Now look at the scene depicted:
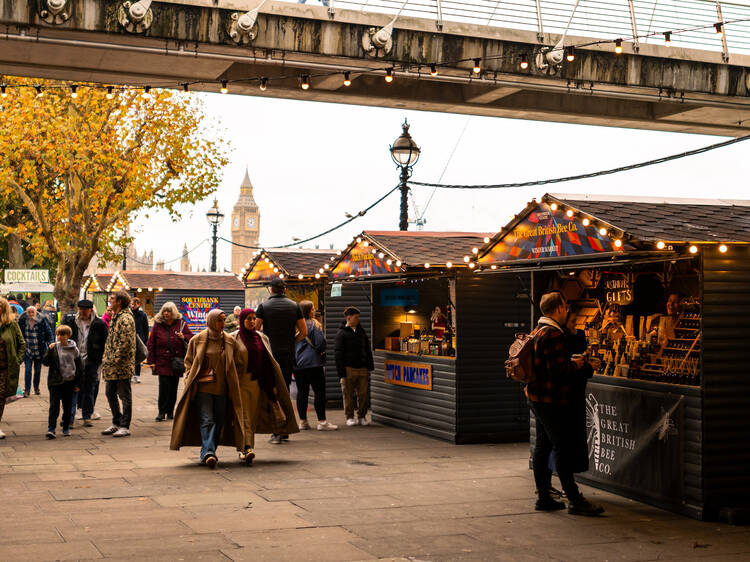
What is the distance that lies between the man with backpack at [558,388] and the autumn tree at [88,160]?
18.8 metres

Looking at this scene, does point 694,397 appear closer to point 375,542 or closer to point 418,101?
point 375,542

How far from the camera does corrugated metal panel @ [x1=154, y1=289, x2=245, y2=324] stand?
29.4 meters

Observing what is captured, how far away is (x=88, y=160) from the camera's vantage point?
25.3 meters

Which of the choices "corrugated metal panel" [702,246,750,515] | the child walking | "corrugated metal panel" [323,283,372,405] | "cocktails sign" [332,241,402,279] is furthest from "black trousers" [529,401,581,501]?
"corrugated metal panel" [323,283,372,405]

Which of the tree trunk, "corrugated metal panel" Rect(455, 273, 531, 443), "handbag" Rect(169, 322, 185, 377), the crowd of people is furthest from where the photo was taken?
the tree trunk

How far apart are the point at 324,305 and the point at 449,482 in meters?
8.11

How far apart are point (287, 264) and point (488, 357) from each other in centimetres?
690

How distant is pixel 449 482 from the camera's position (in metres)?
9.77

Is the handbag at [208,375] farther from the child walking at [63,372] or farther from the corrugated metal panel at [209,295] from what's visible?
the corrugated metal panel at [209,295]

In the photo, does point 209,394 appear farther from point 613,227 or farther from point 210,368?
point 613,227

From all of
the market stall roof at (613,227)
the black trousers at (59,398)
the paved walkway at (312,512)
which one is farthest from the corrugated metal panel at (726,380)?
the black trousers at (59,398)

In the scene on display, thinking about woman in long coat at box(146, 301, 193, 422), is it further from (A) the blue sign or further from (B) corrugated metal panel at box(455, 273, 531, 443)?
(B) corrugated metal panel at box(455, 273, 531, 443)

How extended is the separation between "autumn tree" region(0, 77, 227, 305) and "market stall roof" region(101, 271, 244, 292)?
175cm

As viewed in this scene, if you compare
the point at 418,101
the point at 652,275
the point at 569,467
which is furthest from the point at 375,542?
the point at 418,101
